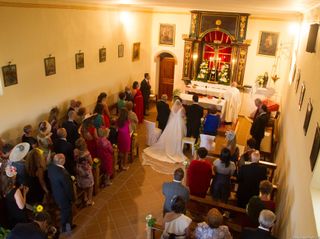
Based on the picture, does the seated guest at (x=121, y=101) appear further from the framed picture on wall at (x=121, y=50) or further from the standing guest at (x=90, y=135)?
the standing guest at (x=90, y=135)

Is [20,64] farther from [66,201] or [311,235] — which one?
[311,235]

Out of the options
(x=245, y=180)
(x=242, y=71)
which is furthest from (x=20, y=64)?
(x=242, y=71)

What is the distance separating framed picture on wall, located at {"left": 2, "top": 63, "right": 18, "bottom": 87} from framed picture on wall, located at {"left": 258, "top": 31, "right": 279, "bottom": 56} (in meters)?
8.72

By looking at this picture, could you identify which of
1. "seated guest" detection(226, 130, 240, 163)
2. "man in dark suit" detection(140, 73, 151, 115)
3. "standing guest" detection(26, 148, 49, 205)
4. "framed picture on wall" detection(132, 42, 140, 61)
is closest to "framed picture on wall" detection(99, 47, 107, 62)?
"man in dark suit" detection(140, 73, 151, 115)

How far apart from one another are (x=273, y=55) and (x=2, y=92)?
30.5 ft

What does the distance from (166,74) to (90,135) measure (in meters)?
7.72

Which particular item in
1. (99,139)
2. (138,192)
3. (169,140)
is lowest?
(138,192)

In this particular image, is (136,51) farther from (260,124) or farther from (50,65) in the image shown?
(260,124)

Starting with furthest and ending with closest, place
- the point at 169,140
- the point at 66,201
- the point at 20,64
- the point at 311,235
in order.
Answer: the point at 169,140
the point at 20,64
the point at 66,201
the point at 311,235

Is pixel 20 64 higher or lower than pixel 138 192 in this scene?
higher

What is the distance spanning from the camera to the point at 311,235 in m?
2.73

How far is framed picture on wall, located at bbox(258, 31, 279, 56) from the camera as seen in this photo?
1133 centimetres

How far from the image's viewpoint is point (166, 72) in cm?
1374

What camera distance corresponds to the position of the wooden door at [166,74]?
13.6 metres
